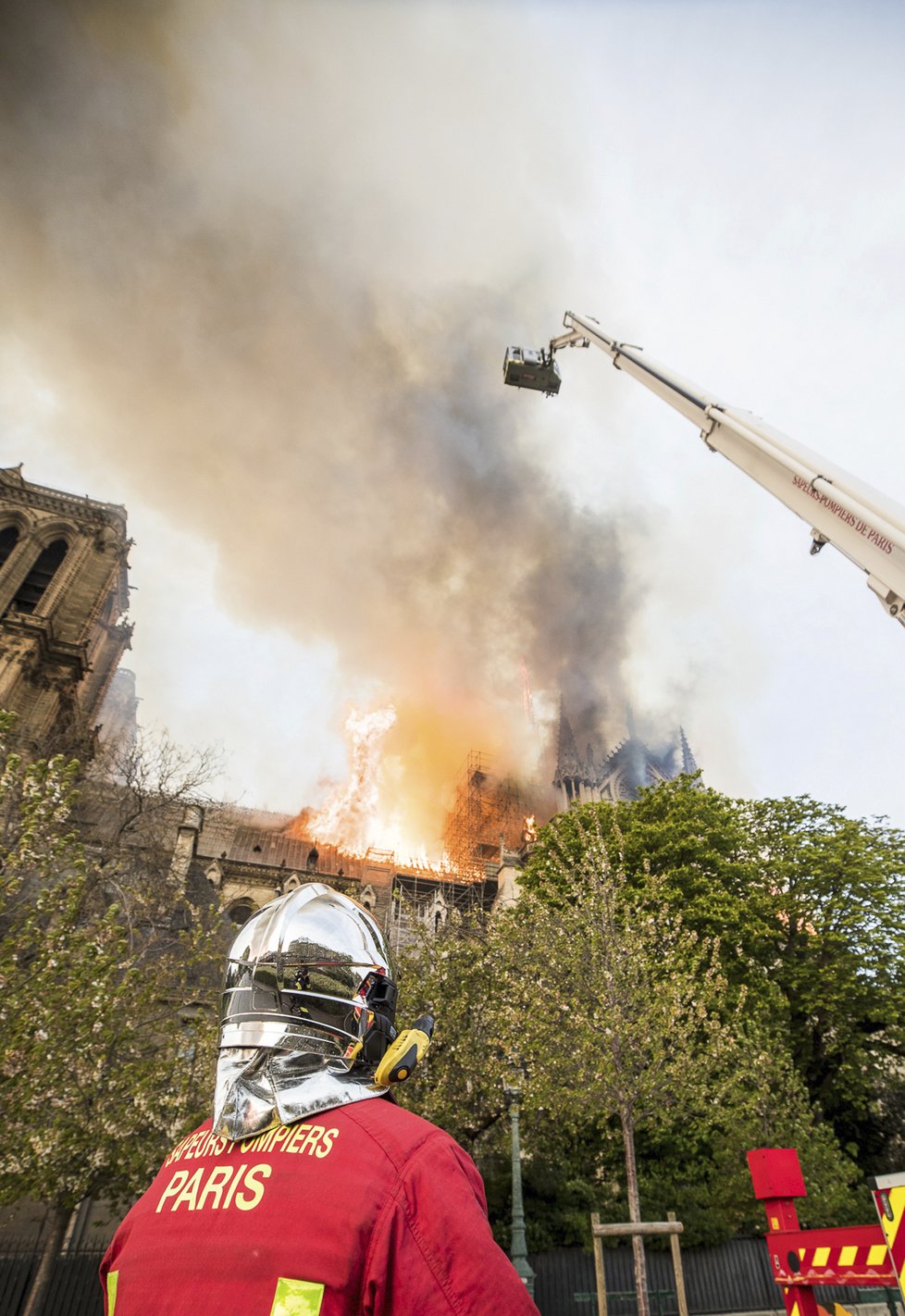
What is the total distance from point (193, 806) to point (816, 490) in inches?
1170

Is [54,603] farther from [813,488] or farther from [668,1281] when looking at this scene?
[813,488]

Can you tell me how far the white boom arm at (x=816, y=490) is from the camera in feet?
22.3

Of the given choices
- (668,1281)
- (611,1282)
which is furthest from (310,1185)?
(668,1281)

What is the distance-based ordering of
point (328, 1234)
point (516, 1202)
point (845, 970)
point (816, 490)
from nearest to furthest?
point (328, 1234) → point (816, 490) → point (516, 1202) → point (845, 970)

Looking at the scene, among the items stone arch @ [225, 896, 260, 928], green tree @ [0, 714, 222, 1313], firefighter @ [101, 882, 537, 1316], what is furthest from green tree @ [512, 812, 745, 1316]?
stone arch @ [225, 896, 260, 928]

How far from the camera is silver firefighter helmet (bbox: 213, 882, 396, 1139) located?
2154mm

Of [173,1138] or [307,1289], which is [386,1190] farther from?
[173,1138]

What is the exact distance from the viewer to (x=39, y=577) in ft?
143

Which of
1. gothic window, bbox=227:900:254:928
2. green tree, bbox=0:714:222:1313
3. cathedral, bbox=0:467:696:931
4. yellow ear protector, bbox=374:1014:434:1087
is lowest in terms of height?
yellow ear protector, bbox=374:1014:434:1087

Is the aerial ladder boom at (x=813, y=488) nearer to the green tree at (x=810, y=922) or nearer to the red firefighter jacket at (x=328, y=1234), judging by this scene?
the red firefighter jacket at (x=328, y=1234)

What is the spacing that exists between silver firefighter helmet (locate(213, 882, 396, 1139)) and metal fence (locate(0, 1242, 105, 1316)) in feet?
62.7

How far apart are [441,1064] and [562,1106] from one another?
14.2ft

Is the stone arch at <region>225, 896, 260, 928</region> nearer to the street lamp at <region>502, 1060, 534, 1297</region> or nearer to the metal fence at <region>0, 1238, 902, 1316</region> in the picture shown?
the metal fence at <region>0, 1238, 902, 1316</region>

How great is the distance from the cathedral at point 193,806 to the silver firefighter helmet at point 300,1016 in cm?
2809
